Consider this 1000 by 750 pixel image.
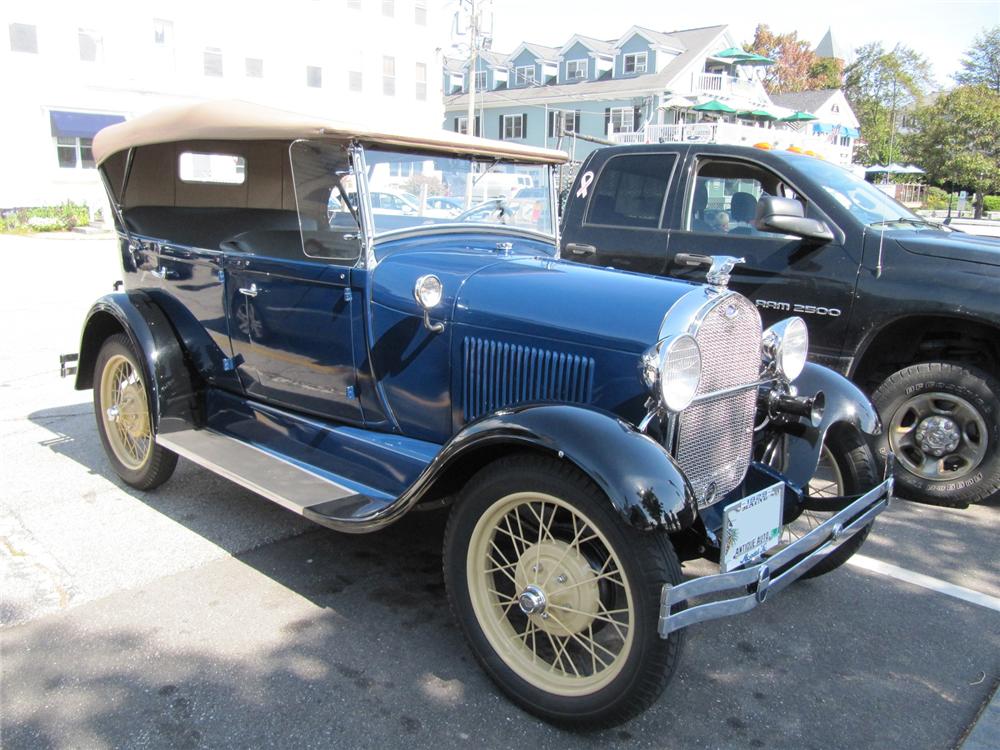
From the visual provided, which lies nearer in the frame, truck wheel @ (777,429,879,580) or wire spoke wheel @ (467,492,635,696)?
wire spoke wheel @ (467,492,635,696)

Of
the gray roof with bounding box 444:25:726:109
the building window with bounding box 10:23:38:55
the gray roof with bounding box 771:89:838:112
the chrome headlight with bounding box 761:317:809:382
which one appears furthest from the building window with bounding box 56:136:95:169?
the gray roof with bounding box 771:89:838:112

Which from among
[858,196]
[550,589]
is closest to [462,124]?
[858,196]

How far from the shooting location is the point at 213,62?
27500mm

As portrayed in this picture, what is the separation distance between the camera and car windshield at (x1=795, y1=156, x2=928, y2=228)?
480cm

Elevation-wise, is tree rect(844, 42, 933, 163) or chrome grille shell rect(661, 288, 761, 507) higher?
tree rect(844, 42, 933, 163)

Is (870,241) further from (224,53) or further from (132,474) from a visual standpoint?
(224,53)

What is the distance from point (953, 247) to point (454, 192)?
2.88m

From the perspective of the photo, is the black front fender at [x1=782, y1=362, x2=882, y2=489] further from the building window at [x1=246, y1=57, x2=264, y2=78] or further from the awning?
the building window at [x1=246, y1=57, x2=264, y2=78]

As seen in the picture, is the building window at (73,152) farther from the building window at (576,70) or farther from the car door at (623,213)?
the car door at (623,213)

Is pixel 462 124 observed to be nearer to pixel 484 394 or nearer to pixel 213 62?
pixel 213 62

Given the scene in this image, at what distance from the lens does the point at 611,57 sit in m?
39.8

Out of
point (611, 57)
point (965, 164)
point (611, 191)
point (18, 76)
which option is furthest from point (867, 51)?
point (611, 191)

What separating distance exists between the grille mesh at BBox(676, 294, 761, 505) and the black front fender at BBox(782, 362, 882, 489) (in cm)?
29

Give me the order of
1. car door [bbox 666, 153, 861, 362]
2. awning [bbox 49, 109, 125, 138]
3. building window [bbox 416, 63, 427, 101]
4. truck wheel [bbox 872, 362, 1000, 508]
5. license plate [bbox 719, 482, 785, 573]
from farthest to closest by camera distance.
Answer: building window [bbox 416, 63, 427, 101] < awning [bbox 49, 109, 125, 138] < car door [bbox 666, 153, 861, 362] < truck wheel [bbox 872, 362, 1000, 508] < license plate [bbox 719, 482, 785, 573]
